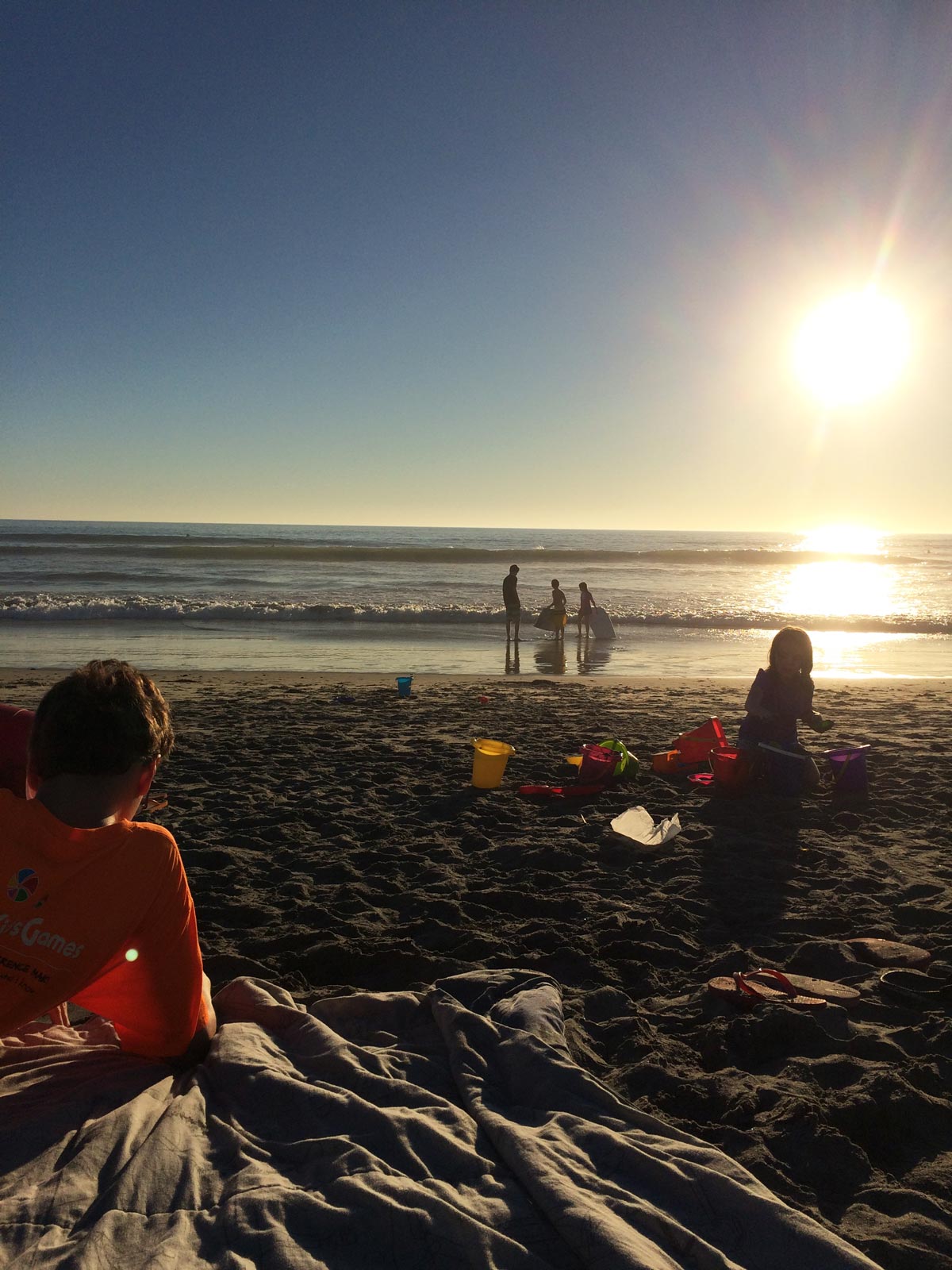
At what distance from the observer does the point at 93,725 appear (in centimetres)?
228

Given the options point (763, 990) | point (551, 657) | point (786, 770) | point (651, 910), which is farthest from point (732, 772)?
point (551, 657)

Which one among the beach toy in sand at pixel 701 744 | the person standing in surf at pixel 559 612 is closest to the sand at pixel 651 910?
the beach toy in sand at pixel 701 744

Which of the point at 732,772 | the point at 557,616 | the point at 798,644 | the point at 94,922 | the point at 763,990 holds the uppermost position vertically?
the point at 798,644

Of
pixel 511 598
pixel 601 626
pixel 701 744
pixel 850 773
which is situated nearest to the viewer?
pixel 850 773

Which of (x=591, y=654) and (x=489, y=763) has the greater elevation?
(x=489, y=763)

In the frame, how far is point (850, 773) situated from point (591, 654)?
34.3 ft

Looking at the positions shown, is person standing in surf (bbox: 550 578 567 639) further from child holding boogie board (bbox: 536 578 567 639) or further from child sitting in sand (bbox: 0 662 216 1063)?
child sitting in sand (bbox: 0 662 216 1063)

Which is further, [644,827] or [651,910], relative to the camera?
[644,827]

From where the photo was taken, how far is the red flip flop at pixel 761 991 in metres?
3.42

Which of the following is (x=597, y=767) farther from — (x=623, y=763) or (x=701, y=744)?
(x=701, y=744)

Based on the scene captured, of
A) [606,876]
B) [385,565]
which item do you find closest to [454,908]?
[606,876]

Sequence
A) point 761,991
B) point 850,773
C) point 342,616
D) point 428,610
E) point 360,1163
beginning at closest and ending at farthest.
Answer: point 360,1163 < point 761,991 < point 850,773 < point 342,616 < point 428,610

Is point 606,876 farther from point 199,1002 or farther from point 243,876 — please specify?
point 199,1002

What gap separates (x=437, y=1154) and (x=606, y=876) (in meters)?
2.76
